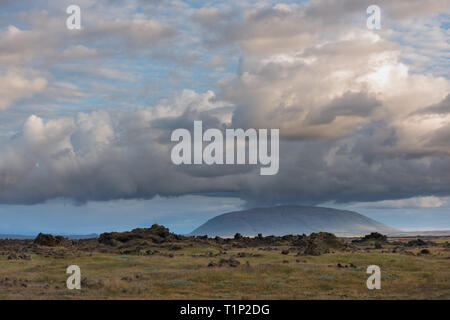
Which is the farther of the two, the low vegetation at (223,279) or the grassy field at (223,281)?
the low vegetation at (223,279)

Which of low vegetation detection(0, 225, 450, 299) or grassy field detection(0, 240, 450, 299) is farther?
low vegetation detection(0, 225, 450, 299)

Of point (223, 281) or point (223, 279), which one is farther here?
point (223, 279)

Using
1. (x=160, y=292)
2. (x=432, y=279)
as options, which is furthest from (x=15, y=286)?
(x=432, y=279)

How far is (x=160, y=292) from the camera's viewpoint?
4434 centimetres

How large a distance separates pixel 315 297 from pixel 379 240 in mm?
119148
